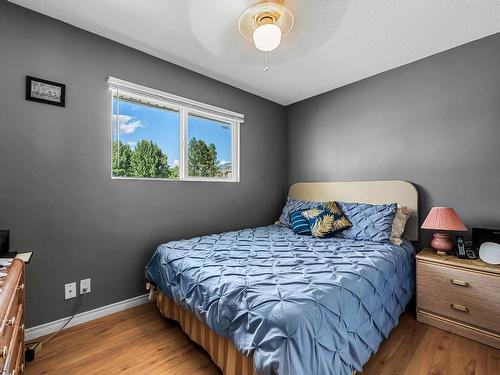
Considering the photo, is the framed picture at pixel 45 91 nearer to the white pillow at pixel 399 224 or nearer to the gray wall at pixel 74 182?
the gray wall at pixel 74 182

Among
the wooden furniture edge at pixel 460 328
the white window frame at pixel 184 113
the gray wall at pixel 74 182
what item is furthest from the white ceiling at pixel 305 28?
the wooden furniture edge at pixel 460 328

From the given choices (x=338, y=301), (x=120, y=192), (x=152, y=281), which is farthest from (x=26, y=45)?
(x=338, y=301)

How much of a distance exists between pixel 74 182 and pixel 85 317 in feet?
3.64

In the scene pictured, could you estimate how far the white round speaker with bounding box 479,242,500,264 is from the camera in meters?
1.83

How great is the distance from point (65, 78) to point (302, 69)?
2.18 meters

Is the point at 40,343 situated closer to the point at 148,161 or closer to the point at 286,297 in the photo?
the point at 148,161

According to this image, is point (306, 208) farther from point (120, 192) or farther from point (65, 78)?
point (65, 78)

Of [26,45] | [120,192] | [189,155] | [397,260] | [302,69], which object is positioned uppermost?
[302,69]

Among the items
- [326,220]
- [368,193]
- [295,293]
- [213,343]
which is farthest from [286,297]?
[368,193]

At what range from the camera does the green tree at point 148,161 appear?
7.80ft

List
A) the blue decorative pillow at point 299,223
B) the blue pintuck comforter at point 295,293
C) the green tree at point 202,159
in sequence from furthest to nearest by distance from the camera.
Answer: the green tree at point 202,159 → the blue decorative pillow at point 299,223 → the blue pintuck comforter at point 295,293

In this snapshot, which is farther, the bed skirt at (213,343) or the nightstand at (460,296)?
the nightstand at (460,296)

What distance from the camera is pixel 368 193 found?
276 cm

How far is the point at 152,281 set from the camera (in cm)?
207
